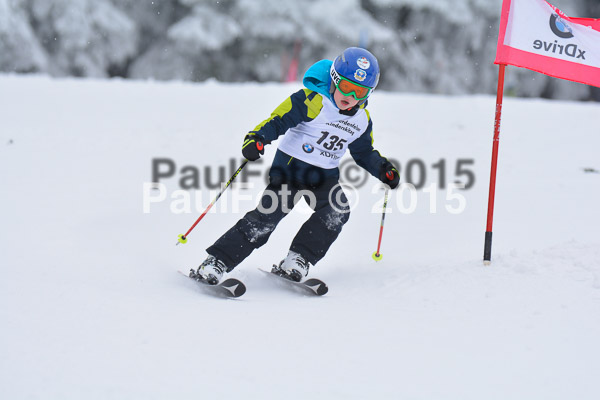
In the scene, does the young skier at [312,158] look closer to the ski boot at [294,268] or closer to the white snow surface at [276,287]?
the ski boot at [294,268]

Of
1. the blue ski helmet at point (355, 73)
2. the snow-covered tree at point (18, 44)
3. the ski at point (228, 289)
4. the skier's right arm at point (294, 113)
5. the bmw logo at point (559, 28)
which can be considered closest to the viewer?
the ski at point (228, 289)

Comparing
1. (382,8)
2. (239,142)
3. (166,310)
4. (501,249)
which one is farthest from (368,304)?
Result: (382,8)

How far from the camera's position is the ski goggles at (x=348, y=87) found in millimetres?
3920

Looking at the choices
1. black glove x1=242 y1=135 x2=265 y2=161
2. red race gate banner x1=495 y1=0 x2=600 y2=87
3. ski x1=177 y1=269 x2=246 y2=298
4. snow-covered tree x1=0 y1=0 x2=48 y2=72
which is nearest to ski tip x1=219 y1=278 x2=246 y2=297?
ski x1=177 y1=269 x2=246 y2=298

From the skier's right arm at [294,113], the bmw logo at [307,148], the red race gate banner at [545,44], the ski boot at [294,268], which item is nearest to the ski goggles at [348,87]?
the skier's right arm at [294,113]

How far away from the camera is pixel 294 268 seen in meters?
4.16

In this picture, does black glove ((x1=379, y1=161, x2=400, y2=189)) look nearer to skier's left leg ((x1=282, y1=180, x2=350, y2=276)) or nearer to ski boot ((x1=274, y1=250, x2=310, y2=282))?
skier's left leg ((x1=282, y1=180, x2=350, y2=276))

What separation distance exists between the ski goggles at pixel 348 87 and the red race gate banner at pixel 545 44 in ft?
3.29

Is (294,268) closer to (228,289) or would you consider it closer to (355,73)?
(228,289)

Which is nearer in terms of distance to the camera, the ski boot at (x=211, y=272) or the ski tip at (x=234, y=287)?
the ski tip at (x=234, y=287)

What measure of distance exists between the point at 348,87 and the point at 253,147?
2.32 feet

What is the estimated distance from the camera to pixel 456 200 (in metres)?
6.40

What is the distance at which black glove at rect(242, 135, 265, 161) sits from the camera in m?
3.79

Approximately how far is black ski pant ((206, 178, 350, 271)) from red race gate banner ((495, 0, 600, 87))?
1466mm
